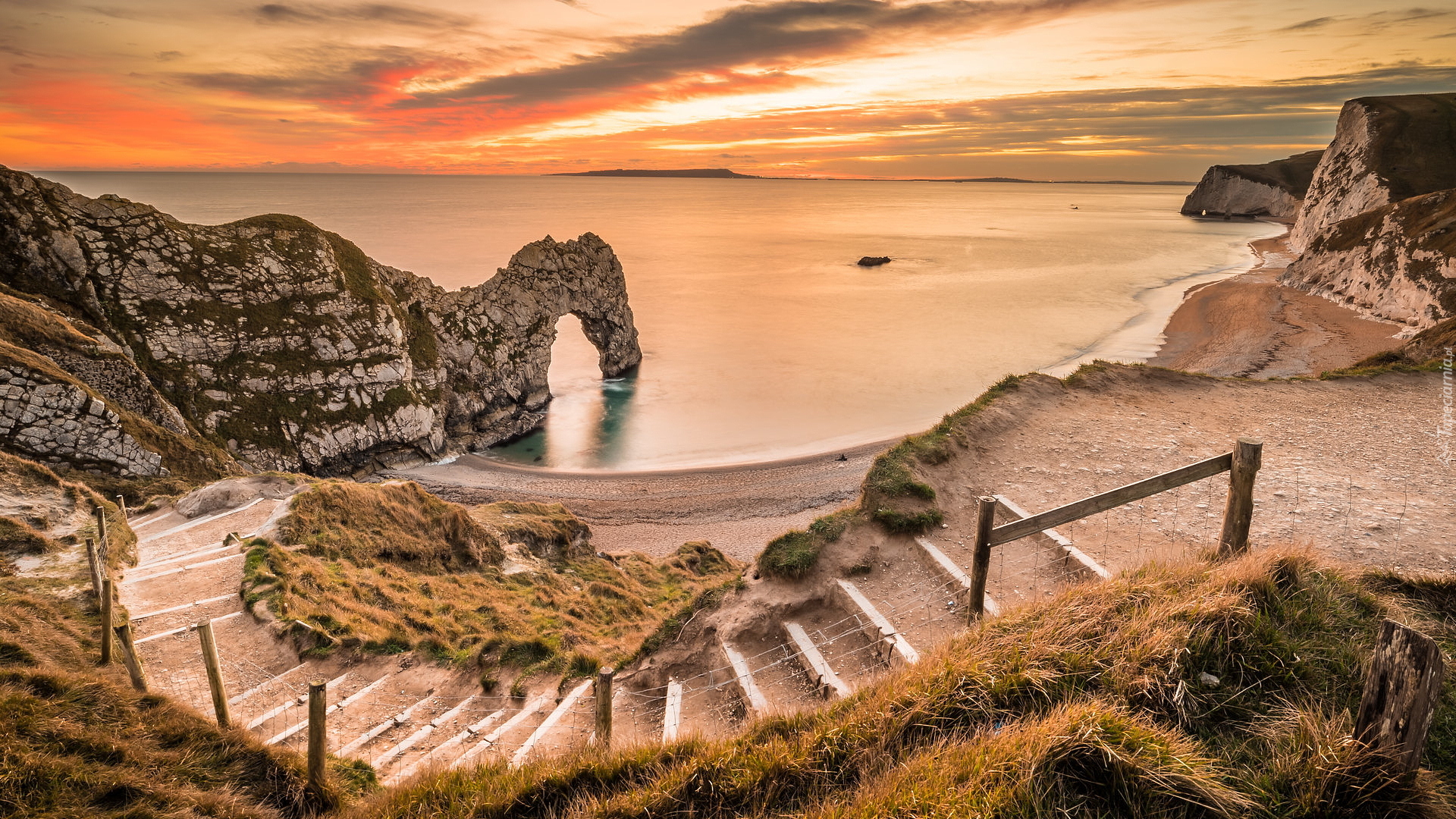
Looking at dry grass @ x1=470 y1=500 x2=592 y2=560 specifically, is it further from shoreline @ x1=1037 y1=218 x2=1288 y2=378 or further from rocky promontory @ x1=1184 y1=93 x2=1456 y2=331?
rocky promontory @ x1=1184 y1=93 x2=1456 y2=331

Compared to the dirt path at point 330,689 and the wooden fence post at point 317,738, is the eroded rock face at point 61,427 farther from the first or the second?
the wooden fence post at point 317,738

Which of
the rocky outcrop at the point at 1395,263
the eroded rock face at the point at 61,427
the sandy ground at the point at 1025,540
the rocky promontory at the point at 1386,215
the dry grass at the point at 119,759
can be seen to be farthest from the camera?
the rocky promontory at the point at 1386,215

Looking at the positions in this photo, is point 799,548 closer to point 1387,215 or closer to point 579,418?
point 579,418

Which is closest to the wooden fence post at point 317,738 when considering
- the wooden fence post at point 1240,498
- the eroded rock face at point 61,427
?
the wooden fence post at point 1240,498

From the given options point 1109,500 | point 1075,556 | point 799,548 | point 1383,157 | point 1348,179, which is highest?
point 1383,157

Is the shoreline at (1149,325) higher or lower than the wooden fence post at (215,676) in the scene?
lower

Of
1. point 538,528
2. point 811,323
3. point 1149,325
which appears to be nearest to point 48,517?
point 538,528

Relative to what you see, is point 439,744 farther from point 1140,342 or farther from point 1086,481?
point 1140,342

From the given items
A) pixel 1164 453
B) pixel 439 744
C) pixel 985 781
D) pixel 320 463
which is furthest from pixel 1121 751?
pixel 320 463
